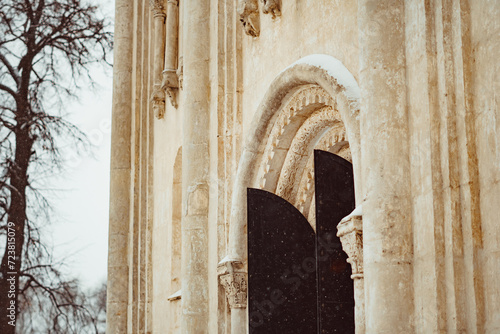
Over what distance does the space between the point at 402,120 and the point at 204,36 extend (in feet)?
16.6

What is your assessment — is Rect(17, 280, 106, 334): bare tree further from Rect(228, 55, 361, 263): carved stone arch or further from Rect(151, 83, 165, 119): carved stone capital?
Rect(228, 55, 361, 263): carved stone arch

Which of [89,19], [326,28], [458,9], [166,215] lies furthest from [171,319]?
[89,19]

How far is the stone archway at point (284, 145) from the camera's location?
303 inches

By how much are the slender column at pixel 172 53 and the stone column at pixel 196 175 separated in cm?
199

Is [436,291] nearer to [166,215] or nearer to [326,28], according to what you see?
[326,28]

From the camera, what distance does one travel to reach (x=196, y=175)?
960cm

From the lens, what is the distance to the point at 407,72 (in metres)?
5.48

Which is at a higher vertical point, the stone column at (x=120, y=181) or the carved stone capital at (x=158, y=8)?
the carved stone capital at (x=158, y=8)

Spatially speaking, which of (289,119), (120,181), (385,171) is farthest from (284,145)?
(120,181)

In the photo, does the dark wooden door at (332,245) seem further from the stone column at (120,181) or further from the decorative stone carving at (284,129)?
the stone column at (120,181)

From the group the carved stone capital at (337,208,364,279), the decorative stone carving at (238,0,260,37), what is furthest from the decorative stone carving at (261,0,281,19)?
the carved stone capital at (337,208,364,279)

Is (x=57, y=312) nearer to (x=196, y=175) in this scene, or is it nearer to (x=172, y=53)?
(x=172, y=53)

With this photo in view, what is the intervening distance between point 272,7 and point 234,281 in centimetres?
293

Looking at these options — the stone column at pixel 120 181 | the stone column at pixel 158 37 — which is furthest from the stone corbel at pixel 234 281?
the stone column at pixel 158 37
